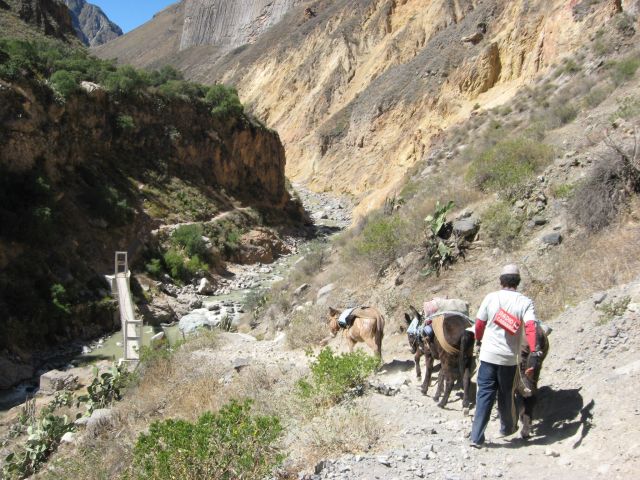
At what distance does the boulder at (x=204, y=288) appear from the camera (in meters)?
21.8

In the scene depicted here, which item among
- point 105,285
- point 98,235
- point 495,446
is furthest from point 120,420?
point 98,235

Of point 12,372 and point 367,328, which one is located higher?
point 12,372

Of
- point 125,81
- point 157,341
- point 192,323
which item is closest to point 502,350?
point 157,341

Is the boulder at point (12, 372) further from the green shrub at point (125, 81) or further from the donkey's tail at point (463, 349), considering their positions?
the green shrub at point (125, 81)

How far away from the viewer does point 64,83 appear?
2208 cm

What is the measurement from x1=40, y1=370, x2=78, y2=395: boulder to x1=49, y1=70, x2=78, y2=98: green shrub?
14.1 meters

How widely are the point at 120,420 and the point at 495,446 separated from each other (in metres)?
5.58

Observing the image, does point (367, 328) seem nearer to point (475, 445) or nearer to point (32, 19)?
point (475, 445)

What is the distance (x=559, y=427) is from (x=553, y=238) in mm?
4359

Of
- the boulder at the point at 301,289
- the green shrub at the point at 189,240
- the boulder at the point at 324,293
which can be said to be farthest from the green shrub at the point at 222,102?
the boulder at the point at 324,293

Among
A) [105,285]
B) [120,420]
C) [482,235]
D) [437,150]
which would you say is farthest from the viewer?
[437,150]

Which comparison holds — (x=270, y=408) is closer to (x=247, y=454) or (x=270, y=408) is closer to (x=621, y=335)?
(x=247, y=454)

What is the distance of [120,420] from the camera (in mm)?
7711

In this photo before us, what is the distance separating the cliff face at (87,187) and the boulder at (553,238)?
491 inches
